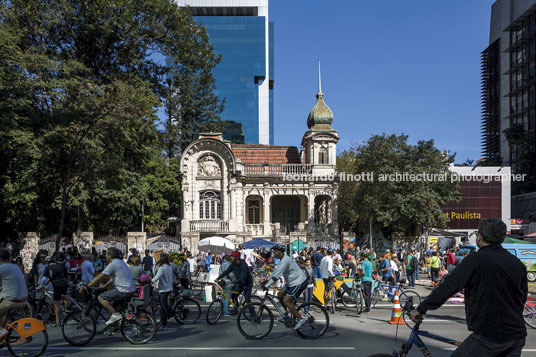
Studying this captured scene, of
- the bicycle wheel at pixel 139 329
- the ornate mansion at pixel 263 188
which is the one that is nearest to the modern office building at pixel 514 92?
the ornate mansion at pixel 263 188

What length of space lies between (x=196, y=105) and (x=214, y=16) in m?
64.9

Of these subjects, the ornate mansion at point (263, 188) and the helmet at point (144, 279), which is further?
the ornate mansion at point (263, 188)

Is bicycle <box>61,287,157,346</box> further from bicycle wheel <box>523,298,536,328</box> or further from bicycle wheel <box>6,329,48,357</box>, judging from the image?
bicycle wheel <box>523,298,536,328</box>

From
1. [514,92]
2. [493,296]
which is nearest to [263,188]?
[493,296]

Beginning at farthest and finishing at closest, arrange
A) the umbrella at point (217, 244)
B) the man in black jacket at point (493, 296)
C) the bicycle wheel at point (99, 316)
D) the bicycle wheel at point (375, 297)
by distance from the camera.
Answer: the umbrella at point (217, 244) → the bicycle wheel at point (375, 297) → the bicycle wheel at point (99, 316) → the man in black jacket at point (493, 296)

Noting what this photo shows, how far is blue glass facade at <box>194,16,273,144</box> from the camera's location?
116188 mm

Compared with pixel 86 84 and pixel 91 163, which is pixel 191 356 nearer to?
pixel 91 163

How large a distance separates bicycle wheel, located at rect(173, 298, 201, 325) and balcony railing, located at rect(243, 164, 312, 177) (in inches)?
1111

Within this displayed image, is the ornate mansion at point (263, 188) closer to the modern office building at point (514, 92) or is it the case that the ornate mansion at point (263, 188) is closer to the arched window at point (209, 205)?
the arched window at point (209, 205)

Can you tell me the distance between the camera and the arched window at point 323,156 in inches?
1609

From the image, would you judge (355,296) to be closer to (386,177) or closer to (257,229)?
(386,177)

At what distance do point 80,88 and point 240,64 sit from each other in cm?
9755

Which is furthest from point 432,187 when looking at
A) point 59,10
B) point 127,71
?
point 59,10

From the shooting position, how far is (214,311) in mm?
12062
